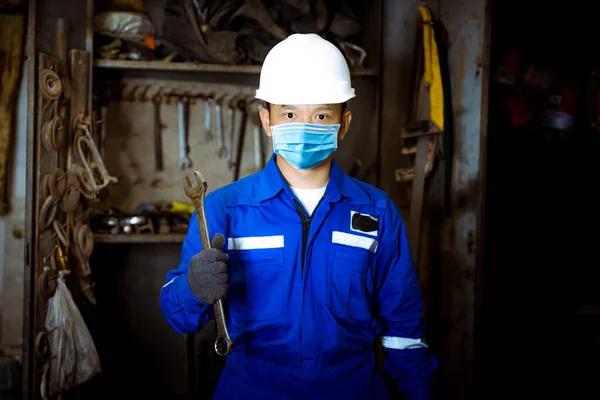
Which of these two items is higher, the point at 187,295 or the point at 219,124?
the point at 219,124

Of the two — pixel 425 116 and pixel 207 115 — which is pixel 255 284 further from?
pixel 207 115

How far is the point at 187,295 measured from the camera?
62.9 inches

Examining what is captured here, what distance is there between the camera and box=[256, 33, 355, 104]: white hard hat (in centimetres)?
178

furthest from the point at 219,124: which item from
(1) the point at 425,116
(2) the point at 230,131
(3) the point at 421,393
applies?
(3) the point at 421,393

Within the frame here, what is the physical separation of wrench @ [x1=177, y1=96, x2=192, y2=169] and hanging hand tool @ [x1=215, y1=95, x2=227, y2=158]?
0.58 ft

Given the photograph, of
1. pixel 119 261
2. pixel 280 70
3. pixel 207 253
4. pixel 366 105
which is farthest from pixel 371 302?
pixel 119 261

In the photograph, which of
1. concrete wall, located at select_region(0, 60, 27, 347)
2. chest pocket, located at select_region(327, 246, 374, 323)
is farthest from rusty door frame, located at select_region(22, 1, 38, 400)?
chest pocket, located at select_region(327, 246, 374, 323)

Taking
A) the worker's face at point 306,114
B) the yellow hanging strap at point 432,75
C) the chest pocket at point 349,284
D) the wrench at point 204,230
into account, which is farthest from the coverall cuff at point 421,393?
the yellow hanging strap at point 432,75

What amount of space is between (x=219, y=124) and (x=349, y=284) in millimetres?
1917

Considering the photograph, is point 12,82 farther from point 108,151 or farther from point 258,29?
point 258,29

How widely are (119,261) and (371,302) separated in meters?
2.11

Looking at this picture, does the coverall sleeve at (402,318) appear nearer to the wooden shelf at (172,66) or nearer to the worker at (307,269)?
the worker at (307,269)

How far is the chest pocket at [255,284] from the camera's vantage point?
1740mm

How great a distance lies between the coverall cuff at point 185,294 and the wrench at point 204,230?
0.07 meters
